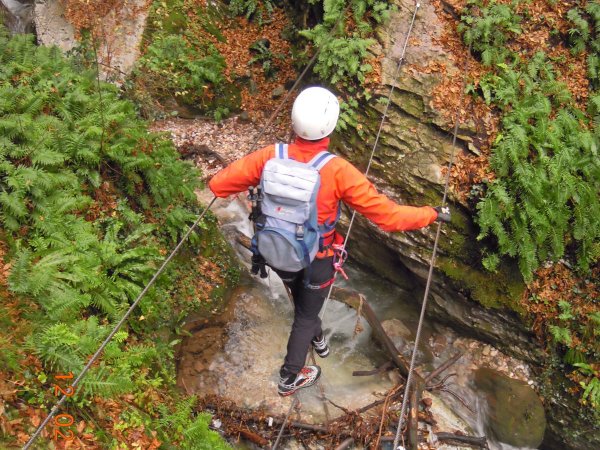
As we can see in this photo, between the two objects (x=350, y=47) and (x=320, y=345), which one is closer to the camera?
(x=320, y=345)

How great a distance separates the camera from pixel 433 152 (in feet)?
26.4

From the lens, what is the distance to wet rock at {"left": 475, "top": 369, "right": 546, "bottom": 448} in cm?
759

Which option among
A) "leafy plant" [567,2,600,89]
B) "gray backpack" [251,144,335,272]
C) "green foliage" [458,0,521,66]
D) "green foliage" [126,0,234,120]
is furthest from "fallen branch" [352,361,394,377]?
"green foliage" [126,0,234,120]

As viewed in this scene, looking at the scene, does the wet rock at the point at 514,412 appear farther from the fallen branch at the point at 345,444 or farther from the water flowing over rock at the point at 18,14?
the water flowing over rock at the point at 18,14

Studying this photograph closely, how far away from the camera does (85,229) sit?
5.62 m

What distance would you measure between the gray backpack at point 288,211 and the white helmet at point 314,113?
0.77 feet

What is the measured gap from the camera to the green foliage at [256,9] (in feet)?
38.9

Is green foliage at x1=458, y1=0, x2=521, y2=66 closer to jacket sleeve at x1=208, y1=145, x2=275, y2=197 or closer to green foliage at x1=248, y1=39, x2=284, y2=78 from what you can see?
green foliage at x1=248, y1=39, x2=284, y2=78

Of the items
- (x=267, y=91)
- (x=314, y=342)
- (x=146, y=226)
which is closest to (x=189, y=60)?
(x=267, y=91)

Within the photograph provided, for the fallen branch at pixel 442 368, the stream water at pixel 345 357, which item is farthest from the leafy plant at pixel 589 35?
the fallen branch at pixel 442 368

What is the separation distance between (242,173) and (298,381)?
10.1ft

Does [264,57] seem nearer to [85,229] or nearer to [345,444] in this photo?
[85,229]

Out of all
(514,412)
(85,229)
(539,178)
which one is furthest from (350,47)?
(514,412)

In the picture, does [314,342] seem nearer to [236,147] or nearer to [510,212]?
[510,212]
